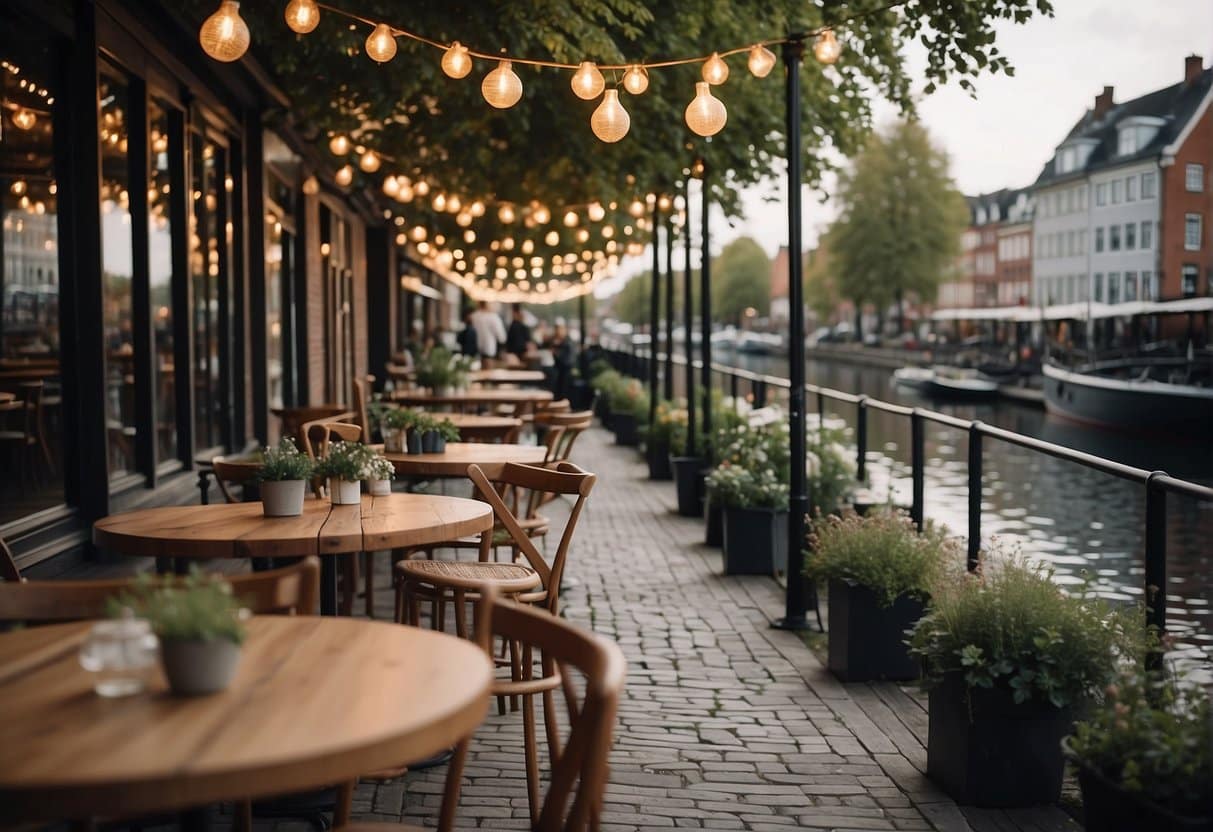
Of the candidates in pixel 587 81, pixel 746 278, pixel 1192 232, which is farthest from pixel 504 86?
pixel 746 278

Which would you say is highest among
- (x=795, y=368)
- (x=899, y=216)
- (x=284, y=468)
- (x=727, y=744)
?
(x=899, y=216)

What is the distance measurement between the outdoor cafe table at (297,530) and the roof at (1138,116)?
2182 inches

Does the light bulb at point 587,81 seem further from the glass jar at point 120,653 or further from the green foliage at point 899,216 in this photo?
the green foliage at point 899,216

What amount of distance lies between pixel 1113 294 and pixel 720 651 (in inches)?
2452

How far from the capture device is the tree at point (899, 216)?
6400cm

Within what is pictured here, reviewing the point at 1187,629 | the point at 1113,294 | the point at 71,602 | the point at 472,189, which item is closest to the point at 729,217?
the point at 472,189

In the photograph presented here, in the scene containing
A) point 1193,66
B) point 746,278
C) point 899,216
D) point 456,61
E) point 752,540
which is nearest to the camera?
point 456,61

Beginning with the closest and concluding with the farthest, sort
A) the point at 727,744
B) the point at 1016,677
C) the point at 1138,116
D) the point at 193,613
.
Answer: the point at 193,613 → the point at 1016,677 → the point at 727,744 → the point at 1138,116

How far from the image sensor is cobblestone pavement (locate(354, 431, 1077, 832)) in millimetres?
4500

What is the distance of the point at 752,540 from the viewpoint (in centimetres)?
891

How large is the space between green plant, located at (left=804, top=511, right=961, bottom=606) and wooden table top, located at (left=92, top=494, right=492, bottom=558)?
1833mm

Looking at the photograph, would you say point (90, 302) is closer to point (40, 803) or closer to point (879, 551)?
point (879, 551)

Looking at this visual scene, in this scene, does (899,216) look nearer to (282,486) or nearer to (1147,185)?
(1147,185)

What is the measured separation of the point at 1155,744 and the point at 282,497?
2889 millimetres
